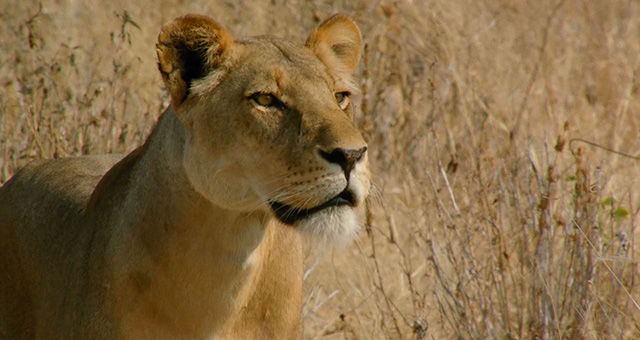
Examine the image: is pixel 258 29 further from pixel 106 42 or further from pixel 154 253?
pixel 154 253

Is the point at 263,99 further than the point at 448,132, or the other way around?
the point at 448,132

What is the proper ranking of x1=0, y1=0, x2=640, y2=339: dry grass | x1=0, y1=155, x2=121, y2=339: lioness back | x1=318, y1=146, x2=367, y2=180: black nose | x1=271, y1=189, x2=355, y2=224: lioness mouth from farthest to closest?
1. x1=0, y1=0, x2=640, y2=339: dry grass
2. x1=0, y1=155, x2=121, y2=339: lioness back
3. x1=271, y1=189, x2=355, y2=224: lioness mouth
4. x1=318, y1=146, x2=367, y2=180: black nose

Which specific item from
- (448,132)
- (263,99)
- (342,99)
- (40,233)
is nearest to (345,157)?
(263,99)

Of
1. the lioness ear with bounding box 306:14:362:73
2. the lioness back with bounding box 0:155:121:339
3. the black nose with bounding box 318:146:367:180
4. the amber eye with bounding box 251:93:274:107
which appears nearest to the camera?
the black nose with bounding box 318:146:367:180

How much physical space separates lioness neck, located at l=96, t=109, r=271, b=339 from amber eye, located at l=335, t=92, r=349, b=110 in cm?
46

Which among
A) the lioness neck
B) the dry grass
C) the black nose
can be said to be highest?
the black nose

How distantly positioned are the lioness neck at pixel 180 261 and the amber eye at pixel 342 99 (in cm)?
46

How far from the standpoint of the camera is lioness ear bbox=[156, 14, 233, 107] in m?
3.62

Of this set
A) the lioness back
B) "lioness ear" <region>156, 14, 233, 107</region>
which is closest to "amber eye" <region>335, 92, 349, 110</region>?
"lioness ear" <region>156, 14, 233, 107</region>

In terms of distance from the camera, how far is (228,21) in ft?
29.9

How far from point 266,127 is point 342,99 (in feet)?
1.28

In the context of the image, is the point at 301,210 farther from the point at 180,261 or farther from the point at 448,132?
the point at 448,132

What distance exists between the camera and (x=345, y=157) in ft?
10.6

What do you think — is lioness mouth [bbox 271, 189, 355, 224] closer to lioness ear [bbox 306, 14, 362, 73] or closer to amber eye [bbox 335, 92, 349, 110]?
amber eye [bbox 335, 92, 349, 110]
